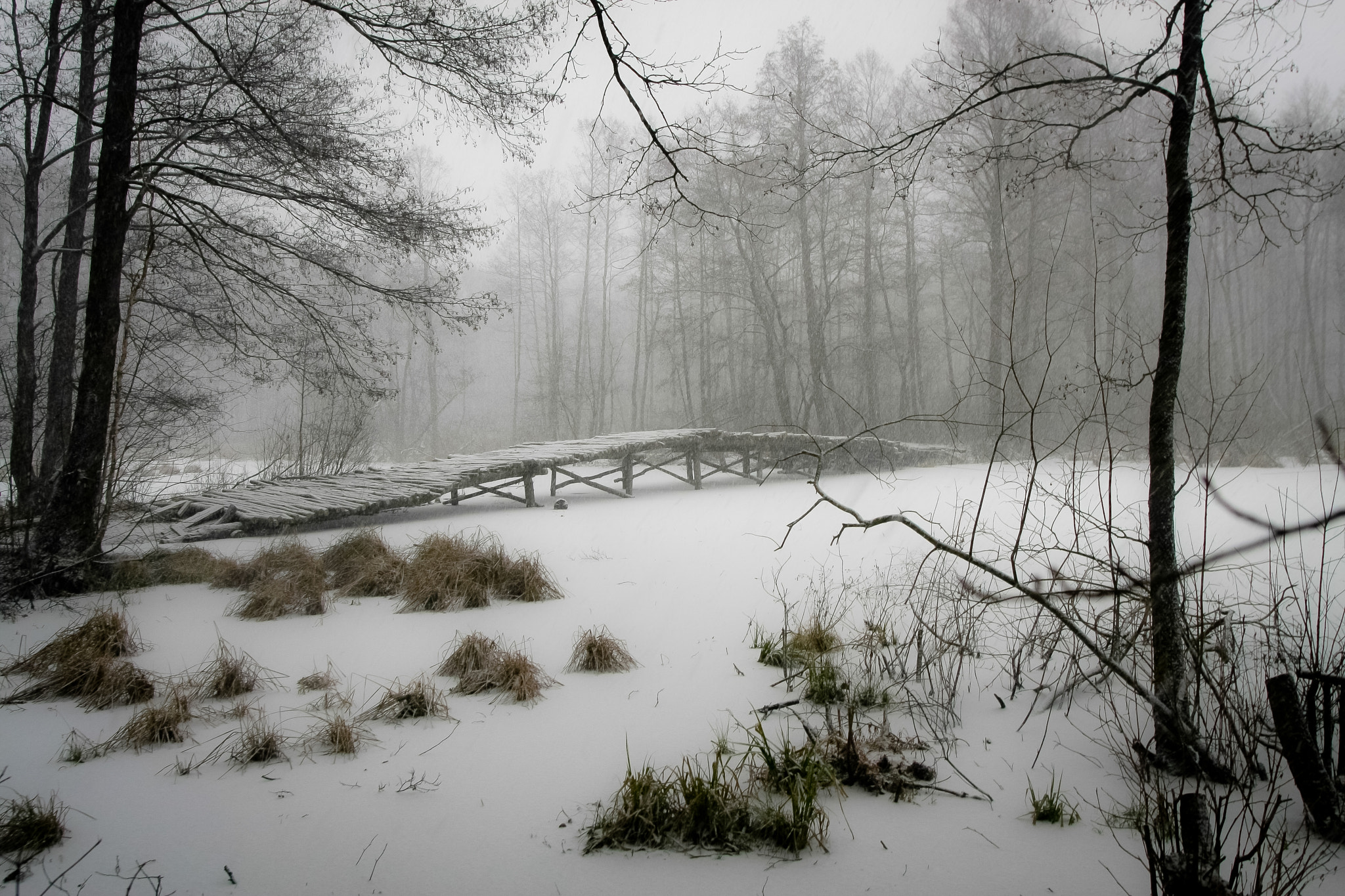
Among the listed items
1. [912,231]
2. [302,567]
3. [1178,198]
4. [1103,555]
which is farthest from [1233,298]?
[302,567]

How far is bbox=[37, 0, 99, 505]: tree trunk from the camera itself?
657 centimetres

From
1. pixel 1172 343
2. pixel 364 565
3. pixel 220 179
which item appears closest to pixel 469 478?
pixel 364 565

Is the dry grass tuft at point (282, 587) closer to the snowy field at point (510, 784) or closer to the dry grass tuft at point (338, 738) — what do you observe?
the snowy field at point (510, 784)

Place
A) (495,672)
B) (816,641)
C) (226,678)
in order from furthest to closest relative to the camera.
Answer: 1. (816,641)
2. (495,672)
3. (226,678)

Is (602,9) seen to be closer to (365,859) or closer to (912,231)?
(365,859)

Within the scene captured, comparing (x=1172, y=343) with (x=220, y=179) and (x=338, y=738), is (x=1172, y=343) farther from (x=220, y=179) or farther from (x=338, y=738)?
(x=220, y=179)

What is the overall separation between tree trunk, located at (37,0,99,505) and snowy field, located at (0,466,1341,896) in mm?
3571

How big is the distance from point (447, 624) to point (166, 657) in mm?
1400

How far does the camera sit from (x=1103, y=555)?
16.9 feet

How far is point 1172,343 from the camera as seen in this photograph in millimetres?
2389

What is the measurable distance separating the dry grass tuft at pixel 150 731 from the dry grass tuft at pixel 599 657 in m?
1.59

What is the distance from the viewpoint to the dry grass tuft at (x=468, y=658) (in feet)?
10.9

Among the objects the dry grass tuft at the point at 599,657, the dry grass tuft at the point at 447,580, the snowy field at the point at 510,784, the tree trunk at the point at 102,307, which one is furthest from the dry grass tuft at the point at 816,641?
the tree trunk at the point at 102,307

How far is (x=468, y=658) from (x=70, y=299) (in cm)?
699
